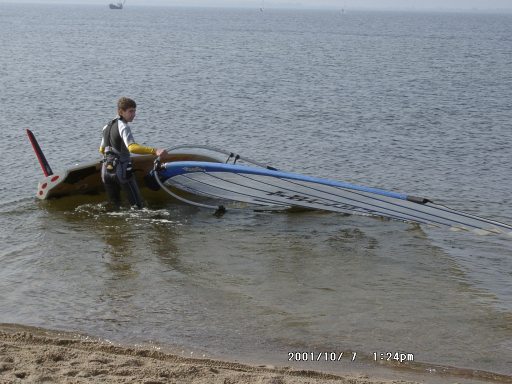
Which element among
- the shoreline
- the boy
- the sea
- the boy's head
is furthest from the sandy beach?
the boy's head

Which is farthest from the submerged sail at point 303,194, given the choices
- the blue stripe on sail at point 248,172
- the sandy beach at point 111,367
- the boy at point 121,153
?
the sandy beach at point 111,367

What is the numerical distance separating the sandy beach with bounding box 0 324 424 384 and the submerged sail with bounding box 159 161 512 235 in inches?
165

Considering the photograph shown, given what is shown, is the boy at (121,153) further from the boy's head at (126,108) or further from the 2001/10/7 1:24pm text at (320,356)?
the 2001/10/7 1:24pm text at (320,356)

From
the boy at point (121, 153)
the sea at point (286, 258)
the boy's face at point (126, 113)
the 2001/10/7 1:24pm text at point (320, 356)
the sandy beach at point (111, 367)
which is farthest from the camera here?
the boy's face at point (126, 113)

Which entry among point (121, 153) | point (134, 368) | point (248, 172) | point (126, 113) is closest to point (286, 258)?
point (248, 172)

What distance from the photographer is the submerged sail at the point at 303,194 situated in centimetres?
1043

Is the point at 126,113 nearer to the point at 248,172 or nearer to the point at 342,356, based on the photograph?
the point at 248,172

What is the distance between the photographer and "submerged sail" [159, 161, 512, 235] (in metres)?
10.4

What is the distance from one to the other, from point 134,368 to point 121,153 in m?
5.03

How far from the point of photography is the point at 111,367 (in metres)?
6.25

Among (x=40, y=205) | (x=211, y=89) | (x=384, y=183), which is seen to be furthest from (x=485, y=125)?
(x=40, y=205)

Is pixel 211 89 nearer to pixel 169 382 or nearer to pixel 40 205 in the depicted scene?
pixel 40 205

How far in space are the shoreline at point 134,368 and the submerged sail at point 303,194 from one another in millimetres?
3734

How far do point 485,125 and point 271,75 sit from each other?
15.9 metres
